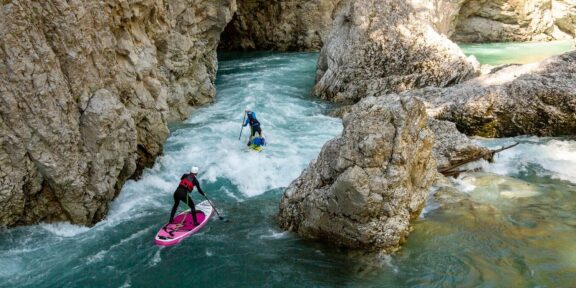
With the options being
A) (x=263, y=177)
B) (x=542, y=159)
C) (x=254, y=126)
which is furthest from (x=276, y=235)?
(x=542, y=159)

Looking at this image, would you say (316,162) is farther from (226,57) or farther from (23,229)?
(226,57)

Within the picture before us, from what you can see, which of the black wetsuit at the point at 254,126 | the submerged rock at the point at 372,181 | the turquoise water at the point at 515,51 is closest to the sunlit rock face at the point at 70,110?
the black wetsuit at the point at 254,126

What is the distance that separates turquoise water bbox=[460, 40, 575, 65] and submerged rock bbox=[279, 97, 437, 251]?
857 inches

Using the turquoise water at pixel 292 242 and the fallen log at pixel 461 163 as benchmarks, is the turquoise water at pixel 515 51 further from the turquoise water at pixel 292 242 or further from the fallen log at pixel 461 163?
the fallen log at pixel 461 163

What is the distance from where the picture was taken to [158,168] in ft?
48.0

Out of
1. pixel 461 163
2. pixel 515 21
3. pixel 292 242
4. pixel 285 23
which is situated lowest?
pixel 292 242

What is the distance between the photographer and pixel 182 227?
11023 millimetres

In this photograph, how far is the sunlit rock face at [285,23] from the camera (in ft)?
118

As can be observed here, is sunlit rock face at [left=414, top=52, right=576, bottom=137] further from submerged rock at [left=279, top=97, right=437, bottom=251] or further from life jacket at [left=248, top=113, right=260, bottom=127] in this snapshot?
submerged rock at [left=279, top=97, right=437, bottom=251]

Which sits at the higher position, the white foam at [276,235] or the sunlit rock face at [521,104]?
the sunlit rock face at [521,104]

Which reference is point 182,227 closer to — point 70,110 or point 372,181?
point 70,110

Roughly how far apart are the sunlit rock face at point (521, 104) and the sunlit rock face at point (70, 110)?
9.58 meters

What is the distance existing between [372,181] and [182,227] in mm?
4484

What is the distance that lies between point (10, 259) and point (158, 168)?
5.31 meters
